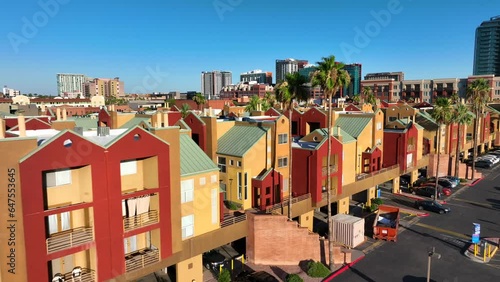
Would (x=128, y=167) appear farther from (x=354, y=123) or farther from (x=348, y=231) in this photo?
(x=354, y=123)

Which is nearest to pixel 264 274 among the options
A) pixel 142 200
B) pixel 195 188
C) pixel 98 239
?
pixel 195 188

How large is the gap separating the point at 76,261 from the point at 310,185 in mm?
24493

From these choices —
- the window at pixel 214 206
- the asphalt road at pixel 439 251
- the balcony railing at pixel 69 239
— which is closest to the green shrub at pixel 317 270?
the asphalt road at pixel 439 251

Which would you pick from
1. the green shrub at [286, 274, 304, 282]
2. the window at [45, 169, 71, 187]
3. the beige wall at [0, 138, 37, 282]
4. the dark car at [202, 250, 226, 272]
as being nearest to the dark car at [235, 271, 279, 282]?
the green shrub at [286, 274, 304, 282]

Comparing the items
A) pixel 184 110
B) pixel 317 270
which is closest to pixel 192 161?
pixel 317 270

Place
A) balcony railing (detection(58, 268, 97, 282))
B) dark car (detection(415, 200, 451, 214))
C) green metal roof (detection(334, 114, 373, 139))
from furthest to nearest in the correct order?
green metal roof (detection(334, 114, 373, 139)) → dark car (detection(415, 200, 451, 214)) → balcony railing (detection(58, 268, 97, 282))

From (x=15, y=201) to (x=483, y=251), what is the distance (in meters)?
40.4

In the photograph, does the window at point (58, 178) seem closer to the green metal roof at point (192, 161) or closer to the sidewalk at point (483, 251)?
the green metal roof at point (192, 161)

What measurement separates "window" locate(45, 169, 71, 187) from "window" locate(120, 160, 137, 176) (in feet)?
11.6

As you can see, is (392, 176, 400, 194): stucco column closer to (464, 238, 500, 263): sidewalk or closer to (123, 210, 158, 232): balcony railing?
(464, 238, 500, 263): sidewalk

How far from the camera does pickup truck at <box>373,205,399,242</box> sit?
38781 millimetres

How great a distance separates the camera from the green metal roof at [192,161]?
28591mm

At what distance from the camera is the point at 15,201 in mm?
18625

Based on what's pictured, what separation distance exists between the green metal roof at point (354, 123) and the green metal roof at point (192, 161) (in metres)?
25.9
